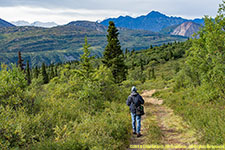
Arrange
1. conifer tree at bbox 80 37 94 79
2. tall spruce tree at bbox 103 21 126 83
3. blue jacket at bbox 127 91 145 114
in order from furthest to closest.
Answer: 1. tall spruce tree at bbox 103 21 126 83
2. conifer tree at bbox 80 37 94 79
3. blue jacket at bbox 127 91 145 114

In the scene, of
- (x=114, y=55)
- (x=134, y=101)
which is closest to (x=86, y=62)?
(x=134, y=101)

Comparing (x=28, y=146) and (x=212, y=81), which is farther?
(x=212, y=81)

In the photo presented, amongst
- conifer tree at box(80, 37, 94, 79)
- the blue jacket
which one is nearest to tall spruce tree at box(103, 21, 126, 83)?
conifer tree at box(80, 37, 94, 79)

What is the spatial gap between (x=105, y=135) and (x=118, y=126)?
1382 mm

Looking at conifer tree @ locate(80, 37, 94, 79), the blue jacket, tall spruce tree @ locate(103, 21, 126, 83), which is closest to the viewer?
the blue jacket

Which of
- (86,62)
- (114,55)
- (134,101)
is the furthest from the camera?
(114,55)

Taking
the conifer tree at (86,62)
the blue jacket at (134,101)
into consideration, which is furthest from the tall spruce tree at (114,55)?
the blue jacket at (134,101)

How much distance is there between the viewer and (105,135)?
8.23m

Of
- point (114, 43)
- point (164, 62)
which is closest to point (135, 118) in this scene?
point (114, 43)

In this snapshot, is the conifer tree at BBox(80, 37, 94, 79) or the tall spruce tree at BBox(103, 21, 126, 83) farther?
the tall spruce tree at BBox(103, 21, 126, 83)

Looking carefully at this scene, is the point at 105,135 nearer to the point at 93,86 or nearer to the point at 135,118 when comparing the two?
the point at 135,118

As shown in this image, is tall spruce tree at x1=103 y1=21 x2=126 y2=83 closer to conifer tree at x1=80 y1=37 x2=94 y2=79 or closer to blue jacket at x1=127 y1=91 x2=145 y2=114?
conifer tree at x1=80 y1=37 x2=94 y2=79

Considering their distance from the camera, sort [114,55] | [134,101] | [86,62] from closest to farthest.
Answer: [134,101], [86,62], [114,55]

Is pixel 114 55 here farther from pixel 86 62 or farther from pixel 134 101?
pixel 134 101
